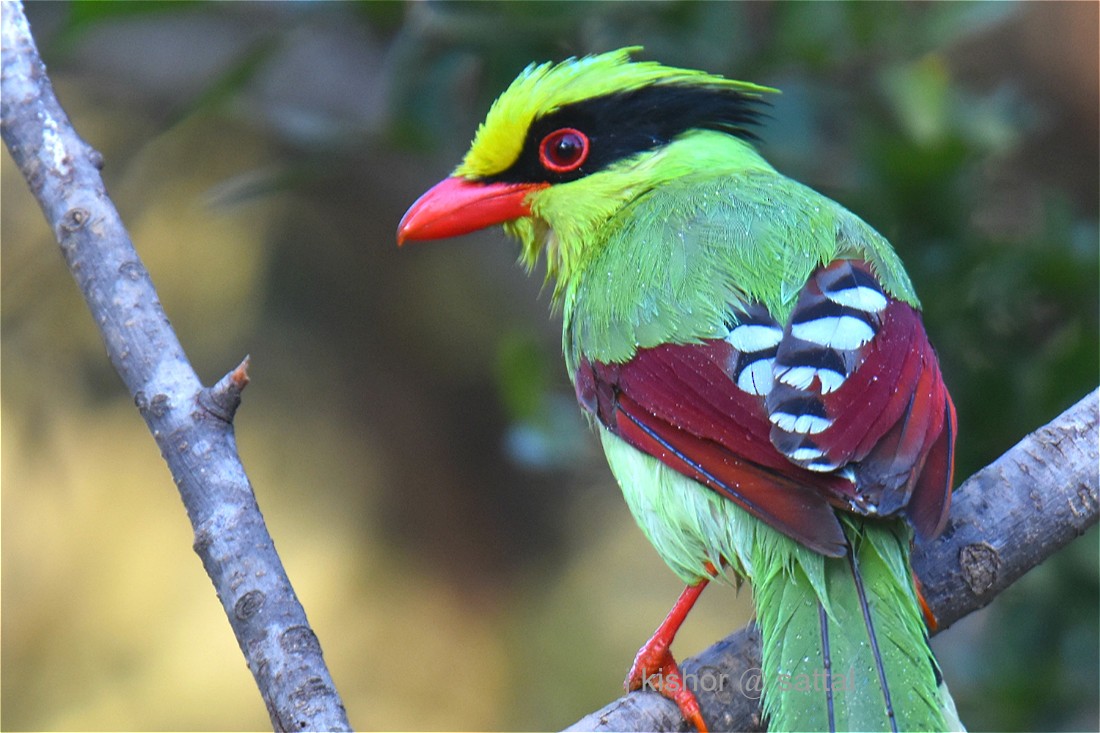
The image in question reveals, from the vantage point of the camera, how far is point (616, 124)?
3.24 m

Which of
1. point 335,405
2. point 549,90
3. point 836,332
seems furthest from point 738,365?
point 335,405

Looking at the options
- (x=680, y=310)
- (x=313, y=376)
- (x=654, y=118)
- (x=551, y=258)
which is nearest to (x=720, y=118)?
(x=654, y=118)

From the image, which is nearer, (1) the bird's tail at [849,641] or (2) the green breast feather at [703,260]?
(1) the bird's tail at [849,641]

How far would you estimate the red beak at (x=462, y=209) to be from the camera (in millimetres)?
3170

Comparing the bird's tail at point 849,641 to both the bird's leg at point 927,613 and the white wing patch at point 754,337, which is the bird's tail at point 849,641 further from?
the white wing patch at point 754,337

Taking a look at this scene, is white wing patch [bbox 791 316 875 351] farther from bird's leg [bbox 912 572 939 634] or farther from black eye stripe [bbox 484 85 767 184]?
black eye stripe [bbox 484 85 767 184]

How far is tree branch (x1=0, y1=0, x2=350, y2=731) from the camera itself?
2.14 meters

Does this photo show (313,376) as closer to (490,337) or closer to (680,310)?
(490,337)

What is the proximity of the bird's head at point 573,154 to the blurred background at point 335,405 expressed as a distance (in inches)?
30.7

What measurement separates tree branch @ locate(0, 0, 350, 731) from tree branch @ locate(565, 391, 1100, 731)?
0.73m

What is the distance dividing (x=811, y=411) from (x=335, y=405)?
3.48 metres

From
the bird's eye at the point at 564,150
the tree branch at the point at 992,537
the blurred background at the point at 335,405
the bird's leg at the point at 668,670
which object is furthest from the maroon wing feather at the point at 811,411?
the blurred background at the point at 335,405

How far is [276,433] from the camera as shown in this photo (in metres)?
5.48

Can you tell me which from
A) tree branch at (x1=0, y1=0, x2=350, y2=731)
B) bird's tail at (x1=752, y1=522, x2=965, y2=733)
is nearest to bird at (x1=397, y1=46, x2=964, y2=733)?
bird's tail at (x1=752, y1=522, x2=965, y2=733)
